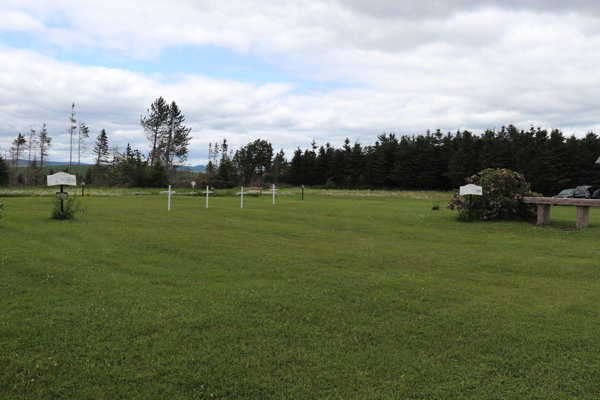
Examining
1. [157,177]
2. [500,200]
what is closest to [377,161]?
[157,177]

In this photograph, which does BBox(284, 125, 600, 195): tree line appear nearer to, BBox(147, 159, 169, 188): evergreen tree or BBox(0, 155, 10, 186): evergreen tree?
BBox(147, 159, 169, 188): evergreen tree

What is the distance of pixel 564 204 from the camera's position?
1662 centimetres

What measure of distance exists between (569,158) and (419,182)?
70.2 ft

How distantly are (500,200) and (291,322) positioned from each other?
1560 cm

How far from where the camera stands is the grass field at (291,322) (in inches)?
160

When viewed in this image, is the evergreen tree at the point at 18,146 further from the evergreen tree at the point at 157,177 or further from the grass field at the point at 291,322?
the grass field at the point at 291,322

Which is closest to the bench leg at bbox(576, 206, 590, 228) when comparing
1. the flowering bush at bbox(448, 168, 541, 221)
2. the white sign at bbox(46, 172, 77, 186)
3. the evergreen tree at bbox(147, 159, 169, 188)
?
the flowering bush at bbox(448, 168, 541, 221)

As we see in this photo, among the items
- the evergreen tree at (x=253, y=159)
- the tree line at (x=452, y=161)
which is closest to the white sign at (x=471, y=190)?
the tree line at (x=452, y=161)

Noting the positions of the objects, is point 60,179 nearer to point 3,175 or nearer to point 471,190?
point 471,190

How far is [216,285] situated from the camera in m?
7.30

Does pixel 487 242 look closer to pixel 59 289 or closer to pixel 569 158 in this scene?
pixel 59 289

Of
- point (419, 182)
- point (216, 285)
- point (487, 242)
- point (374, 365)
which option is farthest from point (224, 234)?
point (419, 182)

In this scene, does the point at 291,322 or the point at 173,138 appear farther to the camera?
the point at 173,138

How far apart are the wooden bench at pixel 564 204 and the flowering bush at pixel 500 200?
2.95 ft
